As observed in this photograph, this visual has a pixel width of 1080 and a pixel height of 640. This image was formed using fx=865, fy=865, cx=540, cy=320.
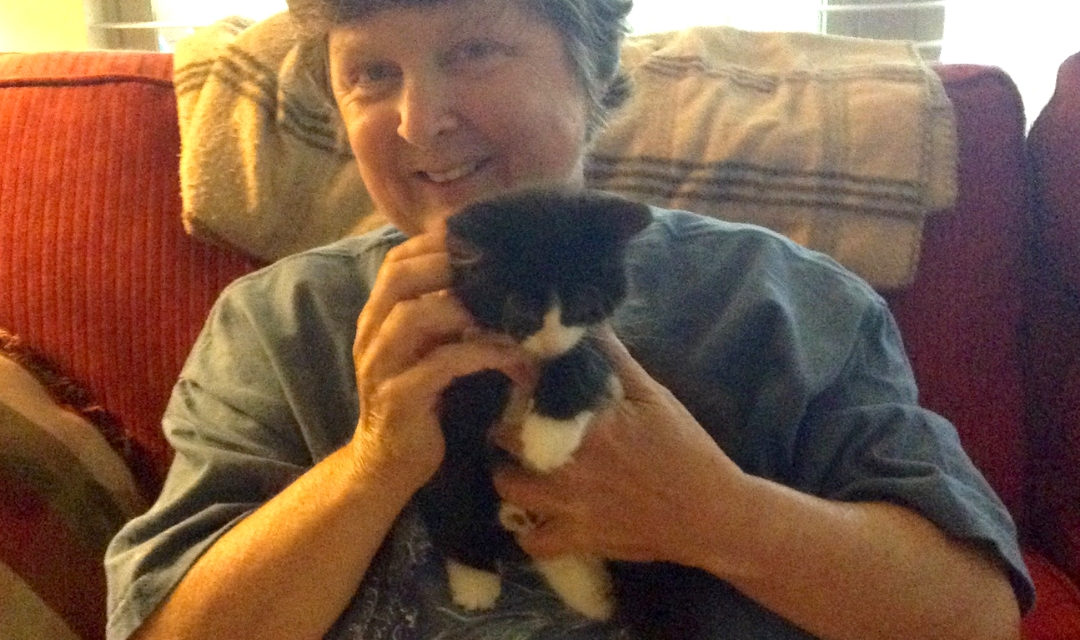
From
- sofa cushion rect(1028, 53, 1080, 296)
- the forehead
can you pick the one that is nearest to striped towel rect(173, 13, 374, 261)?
the forehead

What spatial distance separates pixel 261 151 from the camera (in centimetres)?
130

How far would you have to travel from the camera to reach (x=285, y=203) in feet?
4.30

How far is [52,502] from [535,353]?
0.73m

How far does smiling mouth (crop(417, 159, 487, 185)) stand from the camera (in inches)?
36.5

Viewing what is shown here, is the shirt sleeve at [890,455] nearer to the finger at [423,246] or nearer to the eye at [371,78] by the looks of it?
the finger at [423,246]

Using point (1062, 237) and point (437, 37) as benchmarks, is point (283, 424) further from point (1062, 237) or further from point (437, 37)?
point (1062, 237)

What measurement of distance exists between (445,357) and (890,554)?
47cm

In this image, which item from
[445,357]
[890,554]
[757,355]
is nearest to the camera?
[445,357]

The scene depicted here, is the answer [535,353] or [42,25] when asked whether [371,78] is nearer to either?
[535,353]

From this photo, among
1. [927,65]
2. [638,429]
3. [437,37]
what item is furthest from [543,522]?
[927,65]

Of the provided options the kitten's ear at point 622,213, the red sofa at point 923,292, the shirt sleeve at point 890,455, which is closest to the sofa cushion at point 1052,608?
the red sofa at point 923,292

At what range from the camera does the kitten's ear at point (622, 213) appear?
68 centimetres

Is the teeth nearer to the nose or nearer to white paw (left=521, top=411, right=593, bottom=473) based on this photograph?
the nose

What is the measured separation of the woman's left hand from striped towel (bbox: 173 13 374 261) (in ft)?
2.18
